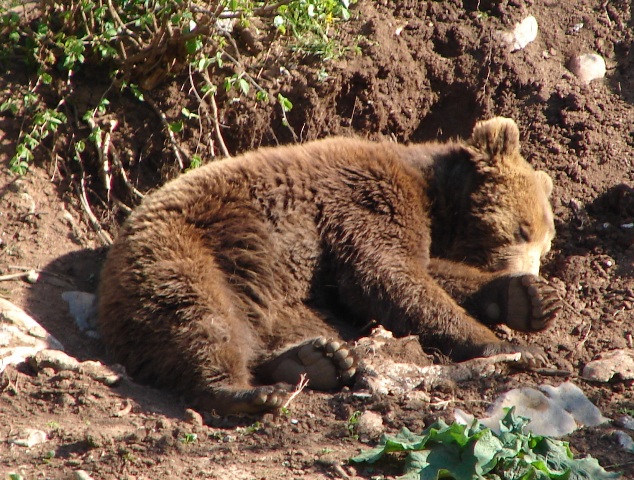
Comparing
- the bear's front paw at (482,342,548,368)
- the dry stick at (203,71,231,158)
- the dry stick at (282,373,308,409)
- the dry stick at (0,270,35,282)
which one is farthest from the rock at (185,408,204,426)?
the dry stick at (203,71,231,158)

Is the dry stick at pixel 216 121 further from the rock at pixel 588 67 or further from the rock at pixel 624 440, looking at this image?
the rock at pixel 624 440

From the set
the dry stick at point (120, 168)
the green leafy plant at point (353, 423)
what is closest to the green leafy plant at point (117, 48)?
the dry stick at point (120, 168)

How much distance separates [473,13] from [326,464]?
599 centimetres

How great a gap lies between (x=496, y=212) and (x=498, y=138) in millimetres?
592

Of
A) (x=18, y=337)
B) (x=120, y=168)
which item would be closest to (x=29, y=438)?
(x=18, y=337)

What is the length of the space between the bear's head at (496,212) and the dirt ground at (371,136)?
690mm

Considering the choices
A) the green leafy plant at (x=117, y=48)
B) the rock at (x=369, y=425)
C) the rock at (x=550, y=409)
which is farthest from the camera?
the green leafy plant at (x=117, y=48)

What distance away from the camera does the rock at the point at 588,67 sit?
815 cm

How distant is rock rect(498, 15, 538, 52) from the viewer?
8086 millimetres

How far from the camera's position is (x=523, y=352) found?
503 centimetres

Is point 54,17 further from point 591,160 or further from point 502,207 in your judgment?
point 591,160

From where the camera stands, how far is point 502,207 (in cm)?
627

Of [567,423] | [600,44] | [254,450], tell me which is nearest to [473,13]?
[600,44]

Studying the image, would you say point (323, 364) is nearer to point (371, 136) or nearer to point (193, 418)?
point (193, 418)
